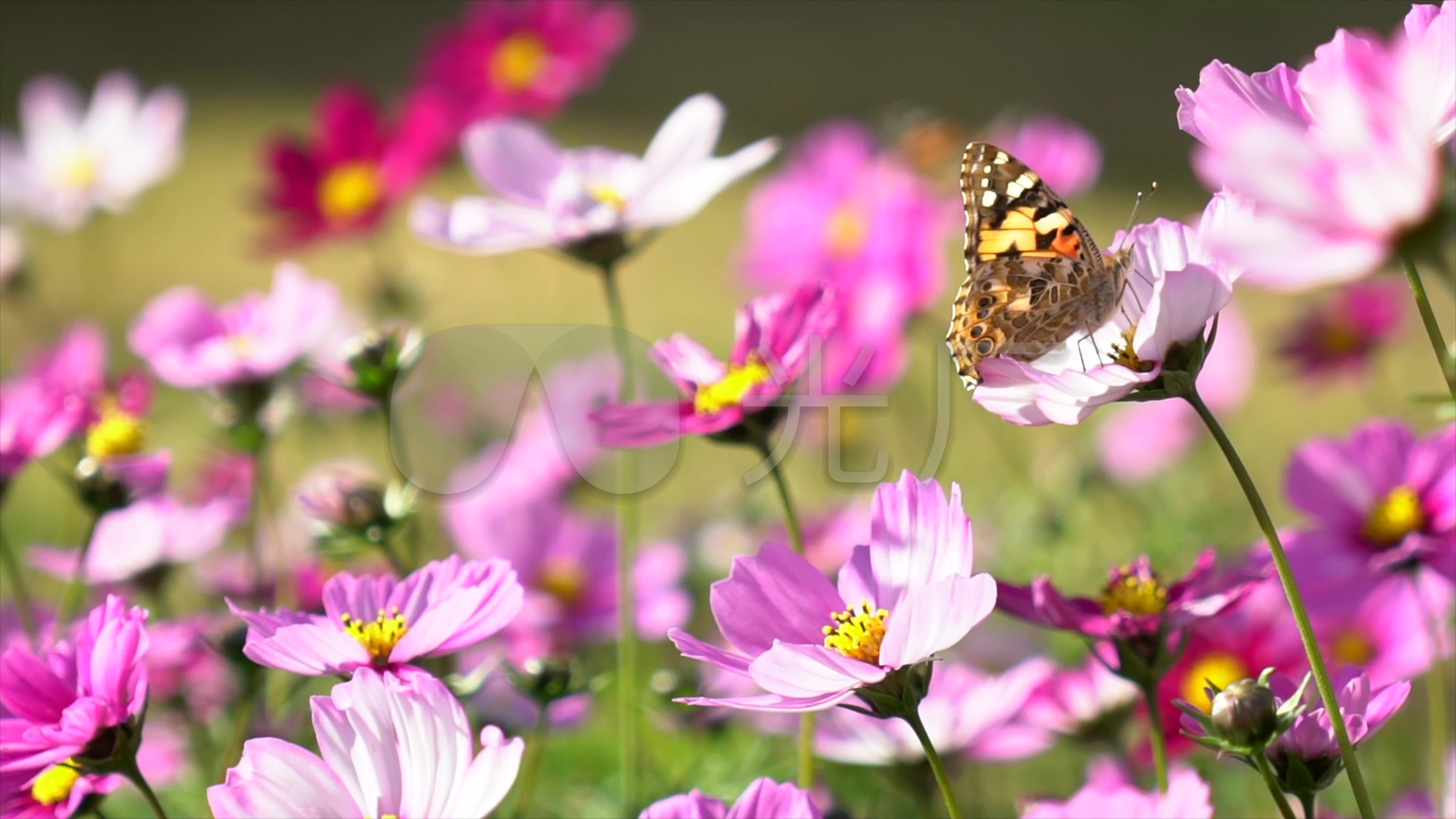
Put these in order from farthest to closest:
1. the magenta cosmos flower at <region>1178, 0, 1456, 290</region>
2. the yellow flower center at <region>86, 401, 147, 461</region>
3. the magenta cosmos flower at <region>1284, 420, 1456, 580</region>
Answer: the yellow flower center at <region>86, 401, 147, 461</region> < the magenta cosmos flower at <region>1284, 420, 1456, 580</region> < the magenta cosmos flower at <region>1178, 0, 1456, 290</region>

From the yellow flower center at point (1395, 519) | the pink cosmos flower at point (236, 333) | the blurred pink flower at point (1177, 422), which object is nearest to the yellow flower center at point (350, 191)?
the pink cosmos flower at point (236, 333)

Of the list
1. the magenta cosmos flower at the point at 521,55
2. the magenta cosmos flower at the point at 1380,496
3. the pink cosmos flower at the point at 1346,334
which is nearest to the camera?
the magenta cosmos flower at the point at 1380,496

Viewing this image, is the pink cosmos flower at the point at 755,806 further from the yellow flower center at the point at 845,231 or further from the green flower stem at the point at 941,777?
the yellow flower center at the point at 845,231

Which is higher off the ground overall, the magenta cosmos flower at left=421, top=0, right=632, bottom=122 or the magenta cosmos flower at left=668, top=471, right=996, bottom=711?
the magenta cosmos flower at left=421, top=0, right=632, bottom=122

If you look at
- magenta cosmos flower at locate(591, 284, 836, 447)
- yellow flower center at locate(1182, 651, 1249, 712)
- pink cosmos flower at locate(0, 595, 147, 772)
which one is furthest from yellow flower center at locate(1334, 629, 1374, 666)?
pink cosmos flower at locate(0, 595, 147, 772)

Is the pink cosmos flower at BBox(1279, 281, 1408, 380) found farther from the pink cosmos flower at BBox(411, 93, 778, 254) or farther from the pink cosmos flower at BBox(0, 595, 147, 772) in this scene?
the pink cosmos flower at BBox(0, 595, 147, 772)
